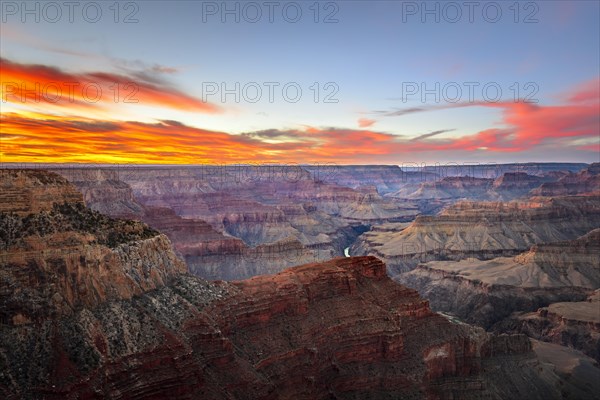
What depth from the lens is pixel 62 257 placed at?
127 feet

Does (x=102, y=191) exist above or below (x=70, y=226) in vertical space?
above

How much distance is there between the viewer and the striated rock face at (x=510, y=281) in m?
110

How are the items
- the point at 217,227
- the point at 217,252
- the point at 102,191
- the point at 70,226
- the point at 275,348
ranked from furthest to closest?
1. the point at 217,227
2. the point at 102,191
3. the point at 217,252
4. the point at 275,348
5. the point at 70,226

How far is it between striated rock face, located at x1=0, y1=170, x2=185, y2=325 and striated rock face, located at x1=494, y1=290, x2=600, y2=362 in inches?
3016

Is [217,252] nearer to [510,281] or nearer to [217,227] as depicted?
[217,227]

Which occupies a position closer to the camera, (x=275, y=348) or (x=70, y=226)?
(x=70, y=226)

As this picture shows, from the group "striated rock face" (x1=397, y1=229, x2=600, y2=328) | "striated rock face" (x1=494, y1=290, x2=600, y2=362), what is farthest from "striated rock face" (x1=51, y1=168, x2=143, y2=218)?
"striated rock face" (x1=494, y1=290, x2=600, y2=362)

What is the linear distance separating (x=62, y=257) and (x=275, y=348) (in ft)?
67.6

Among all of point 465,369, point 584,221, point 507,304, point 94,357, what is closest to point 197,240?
point 507,304

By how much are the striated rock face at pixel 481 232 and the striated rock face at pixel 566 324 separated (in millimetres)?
52451

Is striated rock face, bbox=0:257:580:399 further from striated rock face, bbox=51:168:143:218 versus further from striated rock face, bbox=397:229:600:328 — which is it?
striated rock face, bbox=51:168:143:218

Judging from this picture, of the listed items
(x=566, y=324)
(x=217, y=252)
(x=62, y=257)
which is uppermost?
(x=62, y=257)

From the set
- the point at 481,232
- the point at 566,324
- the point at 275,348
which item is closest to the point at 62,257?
the point at 275,348

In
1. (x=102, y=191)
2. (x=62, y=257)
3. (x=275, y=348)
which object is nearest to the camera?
(x=62, y=257)
